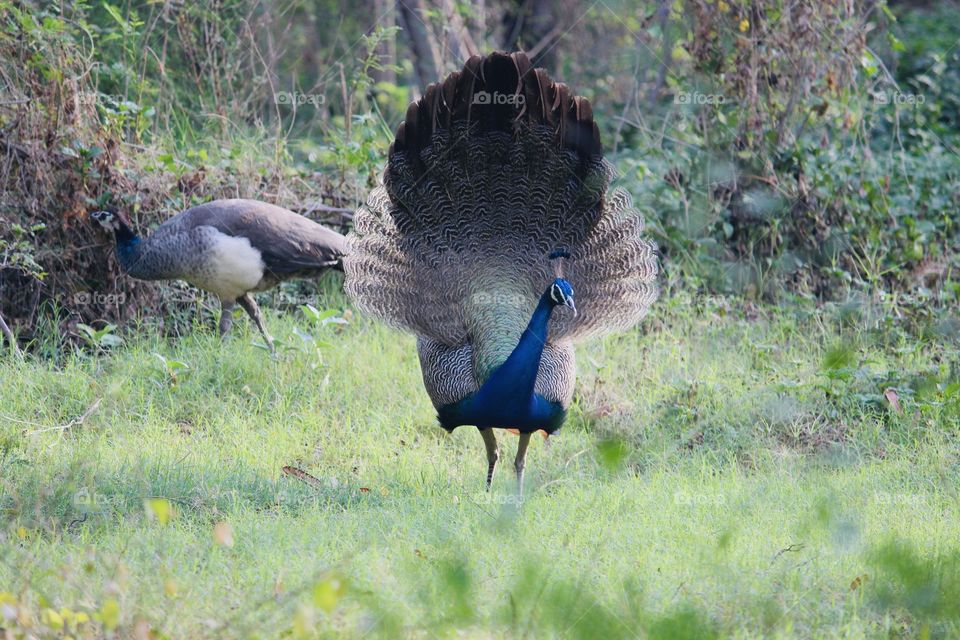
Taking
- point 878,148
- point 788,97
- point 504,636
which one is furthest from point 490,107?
point 878,148

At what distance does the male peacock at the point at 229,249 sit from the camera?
25.9 ft

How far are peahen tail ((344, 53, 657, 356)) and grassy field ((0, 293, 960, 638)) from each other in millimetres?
741

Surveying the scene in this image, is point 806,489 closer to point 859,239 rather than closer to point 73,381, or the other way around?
point 859,239

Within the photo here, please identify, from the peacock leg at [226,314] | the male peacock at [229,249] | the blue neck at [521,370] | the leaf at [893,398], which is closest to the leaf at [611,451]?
the blue neck at [521,370]

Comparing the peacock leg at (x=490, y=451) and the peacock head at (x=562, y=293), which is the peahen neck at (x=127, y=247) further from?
the peacock head at (x=562, y=293)

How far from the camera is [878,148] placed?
10.8m

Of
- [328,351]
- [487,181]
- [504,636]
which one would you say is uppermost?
[487,181]

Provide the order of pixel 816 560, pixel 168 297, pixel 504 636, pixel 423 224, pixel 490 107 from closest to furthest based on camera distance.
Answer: pixel 504 636, pixel 816 560, pixel 490 107, pixel 423 224, pixel 168 297

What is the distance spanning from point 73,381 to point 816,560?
15.5 feet

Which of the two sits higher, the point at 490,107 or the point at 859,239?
the point at 490,107

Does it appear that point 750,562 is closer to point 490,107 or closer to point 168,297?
point 490,107

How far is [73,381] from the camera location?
7.17 metres

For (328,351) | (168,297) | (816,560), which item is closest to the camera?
(816,560)

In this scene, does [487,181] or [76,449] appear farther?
[487,181]
